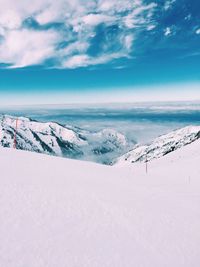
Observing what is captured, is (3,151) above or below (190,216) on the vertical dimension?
above

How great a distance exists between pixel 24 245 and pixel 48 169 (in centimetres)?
723

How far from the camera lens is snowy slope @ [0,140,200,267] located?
636 centimetres

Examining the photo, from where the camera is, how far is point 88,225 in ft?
25.8

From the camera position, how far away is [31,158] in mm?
15586

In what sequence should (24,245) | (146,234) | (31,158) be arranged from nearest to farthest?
(24,245)
(146,234)
(31,158)

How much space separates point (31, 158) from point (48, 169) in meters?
2.36

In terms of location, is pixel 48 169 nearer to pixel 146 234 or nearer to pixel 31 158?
pixel 31 158

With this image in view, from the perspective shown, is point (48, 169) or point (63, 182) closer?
point (63, 182)

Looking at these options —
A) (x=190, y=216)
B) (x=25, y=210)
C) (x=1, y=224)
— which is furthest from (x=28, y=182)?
(x=190, y=216)

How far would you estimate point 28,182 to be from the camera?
416 inches

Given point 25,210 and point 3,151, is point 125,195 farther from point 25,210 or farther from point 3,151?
point 3,151

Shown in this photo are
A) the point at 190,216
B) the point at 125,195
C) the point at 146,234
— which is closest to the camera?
the point at 146,234

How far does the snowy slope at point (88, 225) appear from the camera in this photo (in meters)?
6.36

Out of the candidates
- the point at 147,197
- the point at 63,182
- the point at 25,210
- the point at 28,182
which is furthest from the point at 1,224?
the point at 147,197
